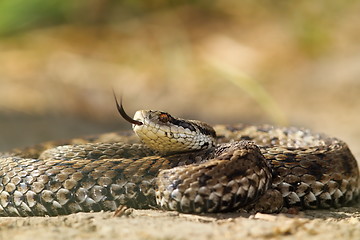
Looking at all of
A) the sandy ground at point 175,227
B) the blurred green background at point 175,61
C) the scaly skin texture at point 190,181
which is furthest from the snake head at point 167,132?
the blurred green background at point 175,61

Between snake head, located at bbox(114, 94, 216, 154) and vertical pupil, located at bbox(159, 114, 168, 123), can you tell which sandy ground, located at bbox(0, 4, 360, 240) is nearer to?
snake head, located at bbox(114, 94, 216, 154)

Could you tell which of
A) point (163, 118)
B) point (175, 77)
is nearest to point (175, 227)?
point (163, 118)

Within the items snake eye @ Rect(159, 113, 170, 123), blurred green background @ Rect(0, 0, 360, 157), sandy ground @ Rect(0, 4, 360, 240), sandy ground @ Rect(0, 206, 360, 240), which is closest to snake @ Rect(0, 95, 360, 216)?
snake eye @ Rect(159, 113, 170, 123)

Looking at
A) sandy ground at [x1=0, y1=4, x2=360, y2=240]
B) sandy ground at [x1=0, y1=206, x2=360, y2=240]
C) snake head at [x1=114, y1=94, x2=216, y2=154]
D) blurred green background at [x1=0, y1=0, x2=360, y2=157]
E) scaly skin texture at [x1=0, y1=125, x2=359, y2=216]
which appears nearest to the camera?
sandy ground at [x1=0, y1=206, x2=360, y2=240]

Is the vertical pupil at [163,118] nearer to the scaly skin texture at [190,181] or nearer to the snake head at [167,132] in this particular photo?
the snake head at [167,132]

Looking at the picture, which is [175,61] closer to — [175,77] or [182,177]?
[175,77]
